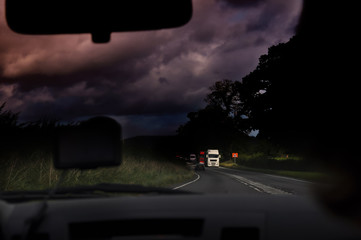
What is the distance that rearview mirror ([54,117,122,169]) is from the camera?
185 centimetres

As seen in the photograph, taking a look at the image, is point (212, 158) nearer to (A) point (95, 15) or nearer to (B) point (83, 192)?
(B) point (83, 192)

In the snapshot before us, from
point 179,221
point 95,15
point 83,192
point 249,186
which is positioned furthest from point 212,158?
point 95,15

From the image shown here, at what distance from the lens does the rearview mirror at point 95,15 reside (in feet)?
6.36

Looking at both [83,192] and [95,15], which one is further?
[83,192]

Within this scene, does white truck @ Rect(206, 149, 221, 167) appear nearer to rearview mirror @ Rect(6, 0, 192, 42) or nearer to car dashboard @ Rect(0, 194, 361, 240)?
car dashboard @ Rect(0, 194, 361, 240)

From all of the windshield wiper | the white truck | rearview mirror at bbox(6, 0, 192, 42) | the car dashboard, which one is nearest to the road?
the windshield wiper

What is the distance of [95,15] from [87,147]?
2.14ft

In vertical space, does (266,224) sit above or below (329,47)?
below

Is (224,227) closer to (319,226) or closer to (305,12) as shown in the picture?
(319,226)

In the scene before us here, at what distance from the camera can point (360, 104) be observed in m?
1.35

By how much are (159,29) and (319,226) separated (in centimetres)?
131

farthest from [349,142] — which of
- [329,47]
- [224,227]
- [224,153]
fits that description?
[224,153]

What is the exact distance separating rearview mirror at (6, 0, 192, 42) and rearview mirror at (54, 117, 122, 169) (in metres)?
0.52

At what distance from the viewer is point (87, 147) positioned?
6.12 feet
